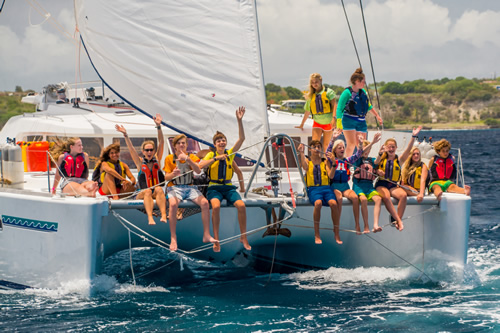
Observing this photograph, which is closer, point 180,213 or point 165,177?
point 165,177

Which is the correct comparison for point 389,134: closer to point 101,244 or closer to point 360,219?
point 360,219

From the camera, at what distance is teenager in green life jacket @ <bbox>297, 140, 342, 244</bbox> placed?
26.5 ft

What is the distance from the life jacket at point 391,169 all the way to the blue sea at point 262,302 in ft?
4.39

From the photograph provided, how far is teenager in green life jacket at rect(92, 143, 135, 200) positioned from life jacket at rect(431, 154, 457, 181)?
148 inches

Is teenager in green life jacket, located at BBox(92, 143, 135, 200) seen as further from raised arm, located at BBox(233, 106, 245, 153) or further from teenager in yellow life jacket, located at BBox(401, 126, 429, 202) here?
teenager in yellow life jacket, located at BBox(401, 126, 429, 202)

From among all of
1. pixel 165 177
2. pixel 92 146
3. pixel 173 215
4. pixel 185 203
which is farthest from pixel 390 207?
pixel 92 146

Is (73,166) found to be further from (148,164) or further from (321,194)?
(321,194)

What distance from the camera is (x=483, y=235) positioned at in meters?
12.2

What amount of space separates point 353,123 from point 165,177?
266 centimetres

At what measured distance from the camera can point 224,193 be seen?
8102mm

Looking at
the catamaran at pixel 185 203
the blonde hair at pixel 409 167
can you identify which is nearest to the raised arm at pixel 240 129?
the catamaran at pixel 185 203

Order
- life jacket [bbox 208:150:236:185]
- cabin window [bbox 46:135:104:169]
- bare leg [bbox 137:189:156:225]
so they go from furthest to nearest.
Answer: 1. cabin window [bbox 46:135:104:169]
2. life jacket [bbox 208:150:236:185]
3. bare leg [bbox 137:189:156:225]

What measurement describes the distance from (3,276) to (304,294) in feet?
12.1

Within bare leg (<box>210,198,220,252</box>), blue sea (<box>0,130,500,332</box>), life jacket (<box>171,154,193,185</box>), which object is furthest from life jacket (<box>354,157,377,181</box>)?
life jacket (<box>171,154,193,185</box>)
